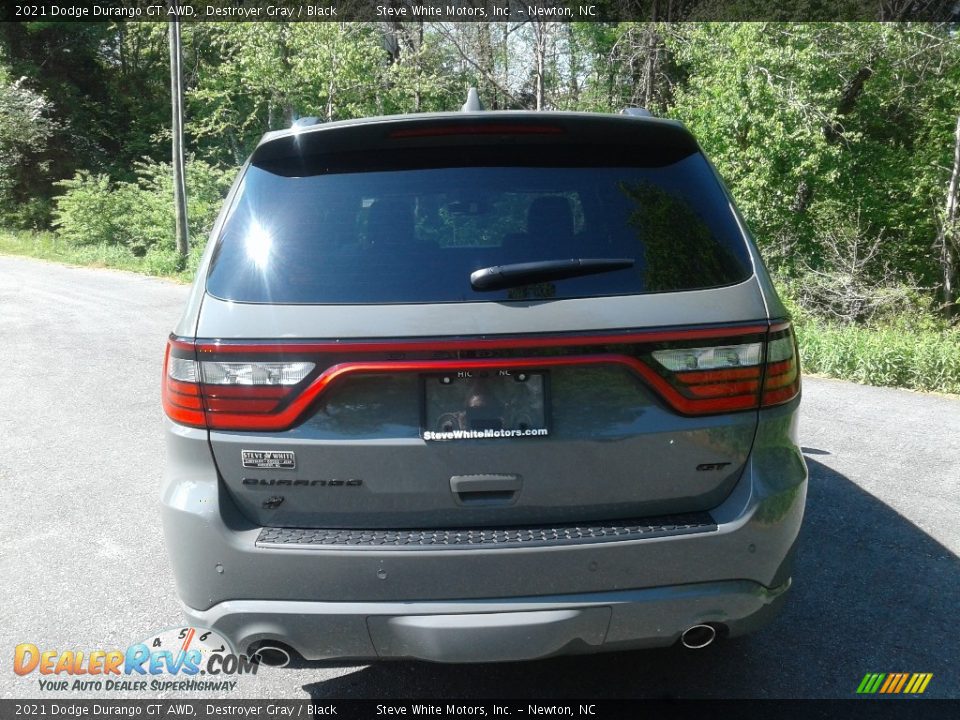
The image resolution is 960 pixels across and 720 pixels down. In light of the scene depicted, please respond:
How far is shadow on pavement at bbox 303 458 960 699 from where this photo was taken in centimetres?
288

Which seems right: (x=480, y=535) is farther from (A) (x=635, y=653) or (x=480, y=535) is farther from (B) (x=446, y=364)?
Answer: (A) (x=635, y=653)

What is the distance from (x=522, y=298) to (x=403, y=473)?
0.58 metres

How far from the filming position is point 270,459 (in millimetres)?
2242

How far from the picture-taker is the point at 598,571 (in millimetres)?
2225

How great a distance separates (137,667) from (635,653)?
1889 millimetres

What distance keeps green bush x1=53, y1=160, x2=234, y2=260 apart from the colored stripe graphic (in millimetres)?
22774

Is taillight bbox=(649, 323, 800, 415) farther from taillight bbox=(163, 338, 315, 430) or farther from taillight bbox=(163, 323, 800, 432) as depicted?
taillight bbox=(163, 338, 315, 430)

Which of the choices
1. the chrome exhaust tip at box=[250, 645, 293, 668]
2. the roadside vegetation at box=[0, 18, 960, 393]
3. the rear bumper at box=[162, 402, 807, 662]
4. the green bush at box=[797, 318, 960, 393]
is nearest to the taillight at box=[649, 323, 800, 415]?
the rear bumper at box=[162, 402, 807, 662]

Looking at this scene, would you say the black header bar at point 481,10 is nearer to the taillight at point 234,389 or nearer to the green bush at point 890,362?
the green bush at point 890,362

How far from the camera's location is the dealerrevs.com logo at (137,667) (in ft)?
9.87

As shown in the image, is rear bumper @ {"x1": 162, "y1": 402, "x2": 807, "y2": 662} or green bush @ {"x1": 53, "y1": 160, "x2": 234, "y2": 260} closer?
rear bumper @ {"x1": 162, "y1": 402, "x2": 807, "y2": 662}

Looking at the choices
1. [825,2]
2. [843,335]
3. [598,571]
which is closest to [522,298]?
[598,571]

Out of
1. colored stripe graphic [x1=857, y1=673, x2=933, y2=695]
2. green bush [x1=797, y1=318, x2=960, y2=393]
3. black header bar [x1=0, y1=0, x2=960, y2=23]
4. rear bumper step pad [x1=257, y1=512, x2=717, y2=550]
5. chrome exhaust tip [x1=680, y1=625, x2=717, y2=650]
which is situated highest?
black header bar [x1=0, y1=0, x2=960, y2=23]

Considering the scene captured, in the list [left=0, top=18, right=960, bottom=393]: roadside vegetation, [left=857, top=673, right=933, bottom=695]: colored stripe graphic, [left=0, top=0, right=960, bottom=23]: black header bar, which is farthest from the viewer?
[left=0, top=0, right=960, bottom=23]: black header bar
